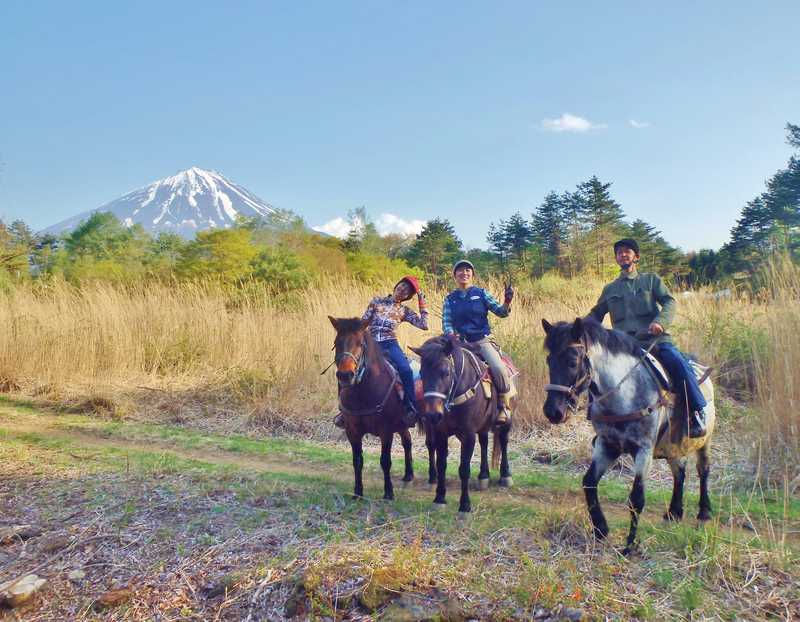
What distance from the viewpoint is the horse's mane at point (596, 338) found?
3584 millimetres

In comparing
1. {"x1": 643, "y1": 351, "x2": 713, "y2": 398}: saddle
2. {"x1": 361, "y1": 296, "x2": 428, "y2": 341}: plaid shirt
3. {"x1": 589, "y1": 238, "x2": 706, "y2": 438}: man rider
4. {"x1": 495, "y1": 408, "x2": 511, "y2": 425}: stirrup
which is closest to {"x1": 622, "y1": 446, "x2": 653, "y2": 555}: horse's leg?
{"x1": 643, "y1": 351, "x2": 713, "y2": 398}: saddle

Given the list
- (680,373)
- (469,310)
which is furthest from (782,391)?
(469,310)

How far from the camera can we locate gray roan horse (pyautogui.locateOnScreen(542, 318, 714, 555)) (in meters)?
3.53

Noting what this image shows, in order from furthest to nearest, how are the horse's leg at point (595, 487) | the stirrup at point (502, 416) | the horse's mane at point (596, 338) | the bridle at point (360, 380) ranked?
the stirrup at point (502, 416), the bridle at point (360, 380), the horse's leg at point (595, 487), the horse's mane at point (596, 338)

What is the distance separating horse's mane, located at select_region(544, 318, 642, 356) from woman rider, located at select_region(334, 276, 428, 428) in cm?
183

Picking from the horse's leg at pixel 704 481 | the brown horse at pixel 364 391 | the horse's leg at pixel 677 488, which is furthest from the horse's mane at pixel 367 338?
the horse's leg at pixel 704 481

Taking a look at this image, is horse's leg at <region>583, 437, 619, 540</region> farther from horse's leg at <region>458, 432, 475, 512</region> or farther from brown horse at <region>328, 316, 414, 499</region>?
brown horse at <region>328, 316, 414, 499</region>

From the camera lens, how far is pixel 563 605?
2994 millimetres

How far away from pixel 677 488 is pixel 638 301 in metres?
1.50

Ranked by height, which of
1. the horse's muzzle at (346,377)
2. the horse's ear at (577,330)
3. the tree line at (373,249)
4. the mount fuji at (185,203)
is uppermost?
the mount fuji at (185,203)

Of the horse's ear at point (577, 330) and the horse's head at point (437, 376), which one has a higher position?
the horse's ear at point (577, 330)

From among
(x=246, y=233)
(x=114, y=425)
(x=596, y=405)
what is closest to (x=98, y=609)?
(x=596, y=405)

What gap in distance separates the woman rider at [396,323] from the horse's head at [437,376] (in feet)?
2.49

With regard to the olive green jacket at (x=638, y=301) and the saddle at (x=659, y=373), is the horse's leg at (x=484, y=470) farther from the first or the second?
the saddle at (x=659, y=373)
